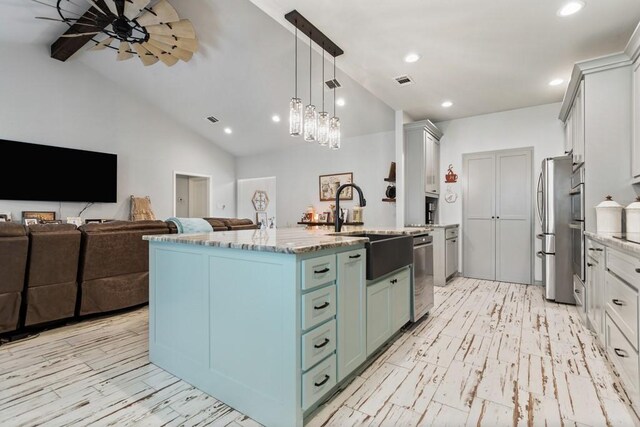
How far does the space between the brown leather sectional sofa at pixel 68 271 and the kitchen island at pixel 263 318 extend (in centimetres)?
126

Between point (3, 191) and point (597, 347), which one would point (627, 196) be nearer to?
point (597, 347)

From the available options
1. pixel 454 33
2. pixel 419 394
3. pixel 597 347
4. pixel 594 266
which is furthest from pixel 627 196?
pixel 419 394

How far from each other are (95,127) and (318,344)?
6566 millimetres

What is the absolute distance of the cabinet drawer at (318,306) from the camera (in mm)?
1476

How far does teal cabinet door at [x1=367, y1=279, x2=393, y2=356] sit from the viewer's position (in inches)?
80.2

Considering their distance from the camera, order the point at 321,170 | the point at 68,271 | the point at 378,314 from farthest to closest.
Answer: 1. the point at 321,170
2. the point at 68,271
3. the point at 378,314

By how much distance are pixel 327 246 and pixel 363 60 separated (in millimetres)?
2597

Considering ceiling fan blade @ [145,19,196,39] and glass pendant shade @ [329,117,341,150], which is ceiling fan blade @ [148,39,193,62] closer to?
ceiling fan blade @ [145,19,196,39]

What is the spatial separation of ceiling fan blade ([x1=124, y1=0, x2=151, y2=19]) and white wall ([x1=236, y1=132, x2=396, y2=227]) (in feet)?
13.0

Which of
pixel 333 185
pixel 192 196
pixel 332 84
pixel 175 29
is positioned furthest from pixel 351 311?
pixel 192 196

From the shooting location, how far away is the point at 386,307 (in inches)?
89.5

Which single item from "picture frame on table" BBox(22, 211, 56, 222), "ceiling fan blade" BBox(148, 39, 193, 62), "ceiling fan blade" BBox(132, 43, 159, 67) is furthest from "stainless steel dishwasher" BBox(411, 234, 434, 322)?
"picture frame on table" BBox(22, 211, 56, 222)

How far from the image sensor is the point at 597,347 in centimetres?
241

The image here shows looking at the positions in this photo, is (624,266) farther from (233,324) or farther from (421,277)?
(233,324)
